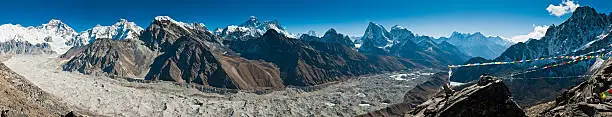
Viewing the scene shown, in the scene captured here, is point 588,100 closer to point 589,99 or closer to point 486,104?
point 589,99

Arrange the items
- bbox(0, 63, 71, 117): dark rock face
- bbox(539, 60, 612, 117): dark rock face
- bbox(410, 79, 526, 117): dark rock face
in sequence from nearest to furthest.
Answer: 1. bbox(410, 79, 526, 117): dark rock face
2. bbox(539, 60, 612, 117): dark rock face
3. bbox(0, 63, 71, 117): dark rock face

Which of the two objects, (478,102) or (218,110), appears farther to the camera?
(218,110)

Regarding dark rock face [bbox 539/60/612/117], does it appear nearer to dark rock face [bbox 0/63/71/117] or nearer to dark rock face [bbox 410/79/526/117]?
dark rock face [bbox 410/79/526/117]

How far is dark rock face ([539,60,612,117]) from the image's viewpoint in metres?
32.9

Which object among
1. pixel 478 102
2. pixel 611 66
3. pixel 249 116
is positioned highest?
pixel 611 66

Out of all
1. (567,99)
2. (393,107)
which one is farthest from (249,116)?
(567,99)

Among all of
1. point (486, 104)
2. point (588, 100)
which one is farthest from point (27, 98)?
point (588, 100)

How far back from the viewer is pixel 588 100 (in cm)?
3566

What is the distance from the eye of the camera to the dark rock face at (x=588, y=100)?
32938 mm

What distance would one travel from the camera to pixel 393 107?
17988 centimetres

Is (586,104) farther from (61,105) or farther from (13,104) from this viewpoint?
(61,105)

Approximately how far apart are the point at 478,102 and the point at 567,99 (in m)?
20.5

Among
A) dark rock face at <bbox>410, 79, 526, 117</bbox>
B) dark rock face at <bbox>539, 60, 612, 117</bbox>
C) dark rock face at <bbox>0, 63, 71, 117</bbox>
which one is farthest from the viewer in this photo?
dark rock face at <bbox>0, 63, 71, 117</bbox>

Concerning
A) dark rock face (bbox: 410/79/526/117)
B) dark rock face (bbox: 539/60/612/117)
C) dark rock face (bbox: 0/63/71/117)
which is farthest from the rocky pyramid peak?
dark rock face (bbox: 0/63/71/117)
